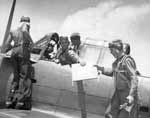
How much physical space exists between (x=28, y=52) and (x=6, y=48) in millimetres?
483

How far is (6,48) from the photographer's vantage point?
6.15 meters

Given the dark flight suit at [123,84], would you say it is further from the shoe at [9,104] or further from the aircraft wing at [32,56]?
the shoe at [9,104]

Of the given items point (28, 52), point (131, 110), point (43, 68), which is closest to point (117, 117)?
point (131, 110)

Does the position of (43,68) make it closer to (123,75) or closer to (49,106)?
(49,106)

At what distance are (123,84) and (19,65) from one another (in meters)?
2.05

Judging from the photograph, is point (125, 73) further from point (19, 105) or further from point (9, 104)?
point (9, 104)

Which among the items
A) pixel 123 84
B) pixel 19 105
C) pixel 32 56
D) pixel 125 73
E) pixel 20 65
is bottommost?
Result: pixel 19 105

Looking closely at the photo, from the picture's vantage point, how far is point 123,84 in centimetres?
535

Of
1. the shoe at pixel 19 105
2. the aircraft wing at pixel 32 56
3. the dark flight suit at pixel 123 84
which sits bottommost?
the shoe at pixel 19 105

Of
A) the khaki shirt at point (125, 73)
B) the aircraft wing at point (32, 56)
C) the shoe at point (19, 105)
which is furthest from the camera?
the aircraft wing at point (32, 56)

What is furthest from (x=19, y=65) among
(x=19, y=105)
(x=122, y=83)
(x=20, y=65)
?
(x=122, y=83)

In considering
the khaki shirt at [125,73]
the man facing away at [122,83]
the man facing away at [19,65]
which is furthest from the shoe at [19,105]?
the khaki shirt at [125,73]

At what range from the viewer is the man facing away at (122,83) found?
17.2 feet

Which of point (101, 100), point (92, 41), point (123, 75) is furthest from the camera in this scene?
point (92, 41)
